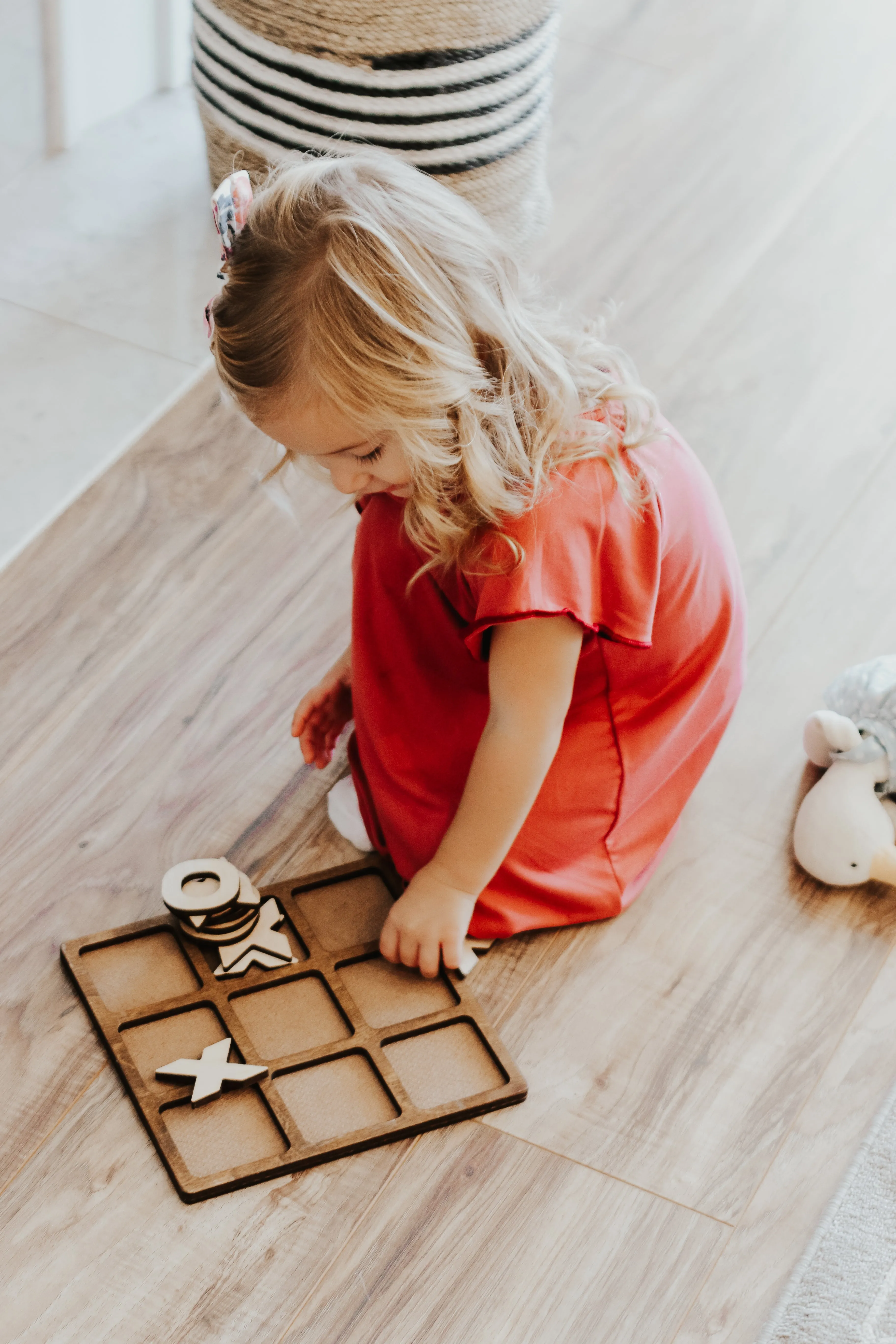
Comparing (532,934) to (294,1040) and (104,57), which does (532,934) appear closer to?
(294,1040)

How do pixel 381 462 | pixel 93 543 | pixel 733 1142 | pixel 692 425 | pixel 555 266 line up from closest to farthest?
pixel 381 462
pixel 733 1142
pixel 93 543
pixel 692 425
pixel 555 266

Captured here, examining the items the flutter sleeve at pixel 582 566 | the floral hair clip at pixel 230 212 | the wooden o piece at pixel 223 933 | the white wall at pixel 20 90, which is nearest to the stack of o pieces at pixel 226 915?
the wooden o piece at pixel 223 933

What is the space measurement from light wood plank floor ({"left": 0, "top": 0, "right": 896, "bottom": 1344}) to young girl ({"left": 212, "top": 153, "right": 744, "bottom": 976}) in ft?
0.27

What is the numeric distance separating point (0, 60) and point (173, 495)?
0.79 meters

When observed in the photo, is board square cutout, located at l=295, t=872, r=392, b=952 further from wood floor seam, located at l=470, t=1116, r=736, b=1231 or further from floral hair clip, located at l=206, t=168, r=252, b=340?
floral hair clip, located at l=206, t=168, r=252, b=340

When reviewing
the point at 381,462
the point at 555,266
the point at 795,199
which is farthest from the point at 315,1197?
the point at 795,199

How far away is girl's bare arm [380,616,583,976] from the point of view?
2.95ft

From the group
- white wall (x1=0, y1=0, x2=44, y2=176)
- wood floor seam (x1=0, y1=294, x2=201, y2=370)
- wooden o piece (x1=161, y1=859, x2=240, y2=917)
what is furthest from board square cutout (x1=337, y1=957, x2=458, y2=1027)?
white wall (x1=0, y1=0, x2=44, y2=176)

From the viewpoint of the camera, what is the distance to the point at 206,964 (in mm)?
1035

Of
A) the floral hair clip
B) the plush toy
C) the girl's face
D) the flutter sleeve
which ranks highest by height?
the floral hair clip

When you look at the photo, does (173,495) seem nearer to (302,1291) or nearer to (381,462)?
(381,462)

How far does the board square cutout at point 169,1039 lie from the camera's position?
0.98 metres

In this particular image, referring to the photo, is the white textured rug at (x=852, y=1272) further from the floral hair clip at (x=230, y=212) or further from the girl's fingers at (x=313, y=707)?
the floral hair clip at (x=230, y=212)

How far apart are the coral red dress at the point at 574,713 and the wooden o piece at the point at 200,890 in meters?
0.12
